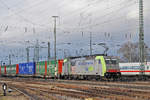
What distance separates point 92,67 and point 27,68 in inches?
1065

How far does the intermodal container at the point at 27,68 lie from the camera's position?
57303mm

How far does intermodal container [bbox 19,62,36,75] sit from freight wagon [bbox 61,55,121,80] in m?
15.6

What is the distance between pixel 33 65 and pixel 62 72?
Answer: 13.1 meters

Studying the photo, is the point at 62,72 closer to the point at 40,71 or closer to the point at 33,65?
the point at 40,71

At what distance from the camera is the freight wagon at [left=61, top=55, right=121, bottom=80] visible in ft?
114

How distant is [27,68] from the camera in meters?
59.9

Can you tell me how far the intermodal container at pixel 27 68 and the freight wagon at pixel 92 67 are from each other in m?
15.6

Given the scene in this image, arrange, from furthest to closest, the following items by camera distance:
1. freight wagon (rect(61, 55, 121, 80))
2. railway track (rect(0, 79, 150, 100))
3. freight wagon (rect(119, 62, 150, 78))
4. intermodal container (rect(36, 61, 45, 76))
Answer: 1. intermodal container (rect(36, 61, 45, 76))
2. freight wagon (rect(119, 62, 150, 78))
3. freight wagon (rect(61, 55, 121, 80))
4. railway track (rect(0, 79, 150, 100))

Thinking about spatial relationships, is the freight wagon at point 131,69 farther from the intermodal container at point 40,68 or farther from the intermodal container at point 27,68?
the intermodal container at point 27,68

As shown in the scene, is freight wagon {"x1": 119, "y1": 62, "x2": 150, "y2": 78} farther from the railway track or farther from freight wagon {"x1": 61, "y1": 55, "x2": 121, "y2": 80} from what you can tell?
the railway track

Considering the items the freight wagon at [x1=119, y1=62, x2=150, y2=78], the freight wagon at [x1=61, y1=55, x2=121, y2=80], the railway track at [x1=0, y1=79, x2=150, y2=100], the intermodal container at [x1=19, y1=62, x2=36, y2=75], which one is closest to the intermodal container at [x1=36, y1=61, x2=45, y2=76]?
the intermodal container at [x1=19, y1=62, x2=36, y2=75]

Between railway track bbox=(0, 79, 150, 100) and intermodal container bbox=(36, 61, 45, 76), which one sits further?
intermodal container bbox=(36, 61, 45, 76)

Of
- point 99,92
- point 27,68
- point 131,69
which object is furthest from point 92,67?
point 27,68

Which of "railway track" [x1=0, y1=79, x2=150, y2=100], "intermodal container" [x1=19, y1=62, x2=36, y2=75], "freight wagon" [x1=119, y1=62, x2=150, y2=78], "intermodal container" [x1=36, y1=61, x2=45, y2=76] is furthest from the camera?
"intermodal container" [x1=19, y1=62, x2=36, y2=75]
